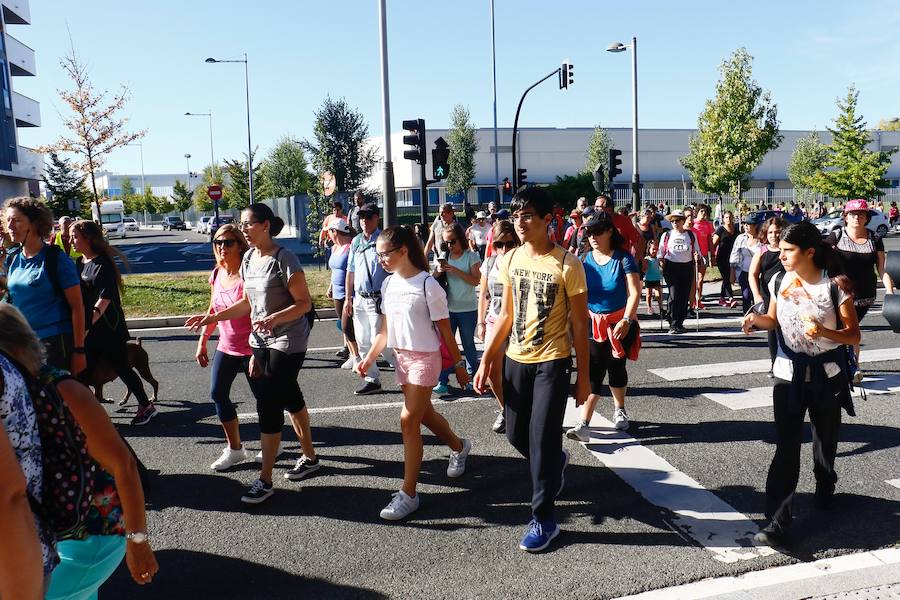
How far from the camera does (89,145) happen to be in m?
19.6

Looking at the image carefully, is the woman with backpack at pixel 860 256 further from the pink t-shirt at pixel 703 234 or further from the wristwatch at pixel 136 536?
the pink t-shirt at pixel 703 234

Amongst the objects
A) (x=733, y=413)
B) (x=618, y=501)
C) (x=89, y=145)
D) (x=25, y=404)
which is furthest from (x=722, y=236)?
(x=89, y=145)

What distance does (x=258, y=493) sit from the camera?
15.5ft

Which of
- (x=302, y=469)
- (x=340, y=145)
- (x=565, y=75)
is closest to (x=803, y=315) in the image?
(x=302, y=469)

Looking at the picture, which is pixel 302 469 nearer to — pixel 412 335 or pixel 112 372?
pixel 412 335

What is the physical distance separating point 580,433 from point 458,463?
3.65ft

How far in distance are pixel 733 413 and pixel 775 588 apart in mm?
3106

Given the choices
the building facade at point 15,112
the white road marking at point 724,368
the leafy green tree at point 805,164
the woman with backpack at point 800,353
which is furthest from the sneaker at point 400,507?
the leafy green tree at point 805,164

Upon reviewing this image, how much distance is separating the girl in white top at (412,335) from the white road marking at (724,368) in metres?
4.09

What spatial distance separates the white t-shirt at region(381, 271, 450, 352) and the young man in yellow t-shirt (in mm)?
540

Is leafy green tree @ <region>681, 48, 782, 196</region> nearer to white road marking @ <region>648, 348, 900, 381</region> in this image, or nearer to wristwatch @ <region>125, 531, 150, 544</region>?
white road marking @ <region>648, 348, 900, 381</region>

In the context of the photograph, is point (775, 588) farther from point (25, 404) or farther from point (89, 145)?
point (89, 145)

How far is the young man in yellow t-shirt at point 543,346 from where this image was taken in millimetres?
4016

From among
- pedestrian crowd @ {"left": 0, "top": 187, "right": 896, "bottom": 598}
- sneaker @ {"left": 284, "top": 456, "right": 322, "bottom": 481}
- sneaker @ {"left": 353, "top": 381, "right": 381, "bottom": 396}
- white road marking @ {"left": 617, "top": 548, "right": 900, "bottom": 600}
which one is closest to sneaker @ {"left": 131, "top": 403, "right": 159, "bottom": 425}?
pedestrian crowd @ {"left": 0, "top": 187, "right": 896, "bottom": 598}
